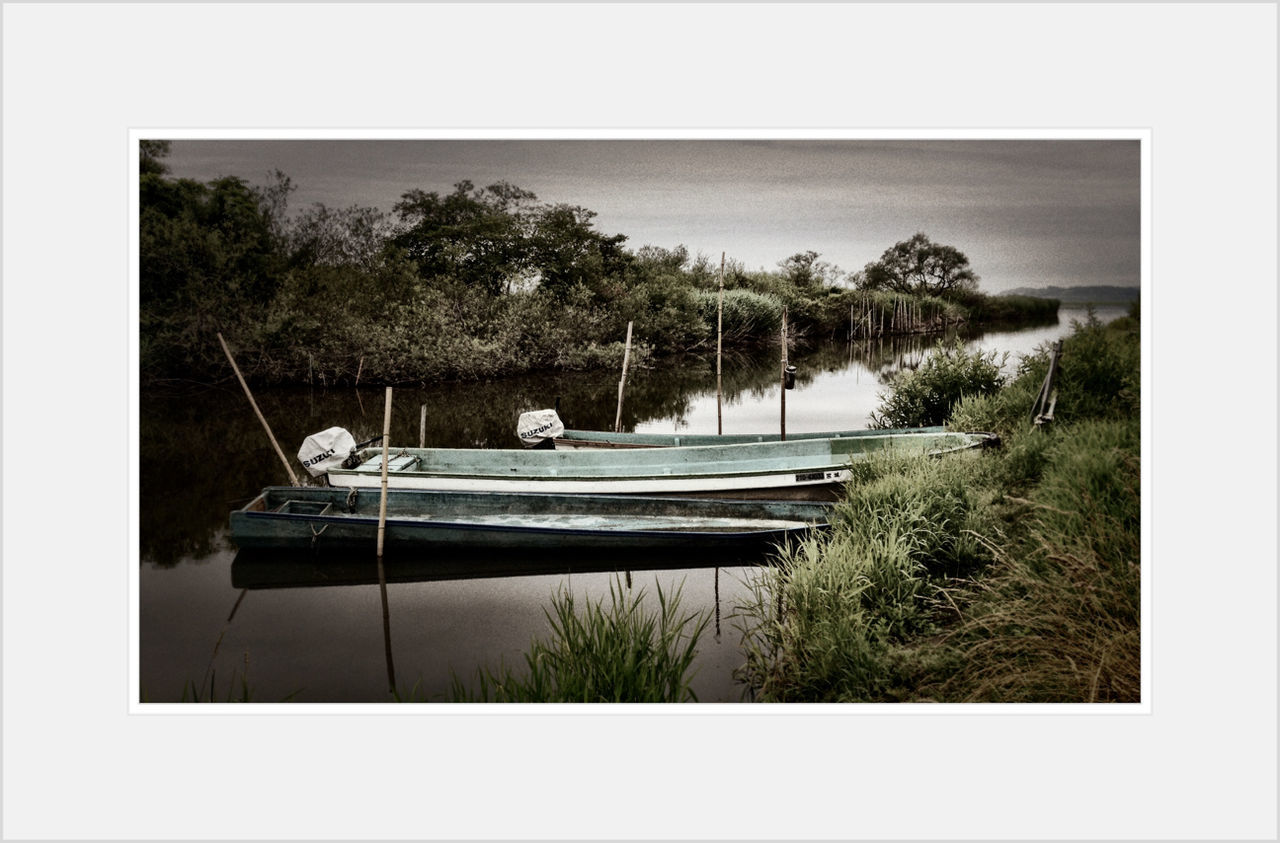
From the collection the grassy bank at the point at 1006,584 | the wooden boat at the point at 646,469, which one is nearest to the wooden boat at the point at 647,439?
the wooden boat at the point at 646,469

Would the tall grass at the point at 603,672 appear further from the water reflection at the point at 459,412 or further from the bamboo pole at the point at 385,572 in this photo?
the water reflection at the point at 459,412

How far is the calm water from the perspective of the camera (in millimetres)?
3709

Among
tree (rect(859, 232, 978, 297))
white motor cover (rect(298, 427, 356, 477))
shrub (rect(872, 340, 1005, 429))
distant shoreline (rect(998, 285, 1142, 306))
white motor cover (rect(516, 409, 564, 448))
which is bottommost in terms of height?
white motor cover (rect(298, 427, 356, 477))

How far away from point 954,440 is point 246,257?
4487 millimetres

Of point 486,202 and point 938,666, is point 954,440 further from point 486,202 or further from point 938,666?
point 486,202

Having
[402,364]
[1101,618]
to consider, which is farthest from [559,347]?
[1101,618]

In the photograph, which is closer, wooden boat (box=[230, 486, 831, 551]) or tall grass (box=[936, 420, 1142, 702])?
tall grass (box=[936, 420, 1142, 702])

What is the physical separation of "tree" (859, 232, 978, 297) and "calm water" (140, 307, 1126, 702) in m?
0.37

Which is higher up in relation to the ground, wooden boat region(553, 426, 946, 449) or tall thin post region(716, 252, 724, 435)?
tall thin post region(716, 252, 724, 435)

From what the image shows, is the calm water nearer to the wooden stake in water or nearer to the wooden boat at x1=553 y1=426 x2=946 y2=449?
the wooden stake in water

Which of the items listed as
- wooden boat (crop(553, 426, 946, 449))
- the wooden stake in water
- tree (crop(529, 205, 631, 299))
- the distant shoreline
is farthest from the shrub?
Result: tree (crop(529, 205, 631, 299))

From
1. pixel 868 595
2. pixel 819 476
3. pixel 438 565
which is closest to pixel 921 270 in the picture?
pixel 819 476

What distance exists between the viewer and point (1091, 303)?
3.53 metres

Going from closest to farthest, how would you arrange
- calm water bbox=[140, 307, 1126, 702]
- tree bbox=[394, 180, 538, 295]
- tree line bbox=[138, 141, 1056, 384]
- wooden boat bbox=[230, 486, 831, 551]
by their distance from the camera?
calm water bbox=[140, 307, 1126, 702], tree line bbox=[138, 141, 1056, 384], tree bbox=[394, 180, 538, 295], wooden boat bbox=[230, 486, 831, 551]
